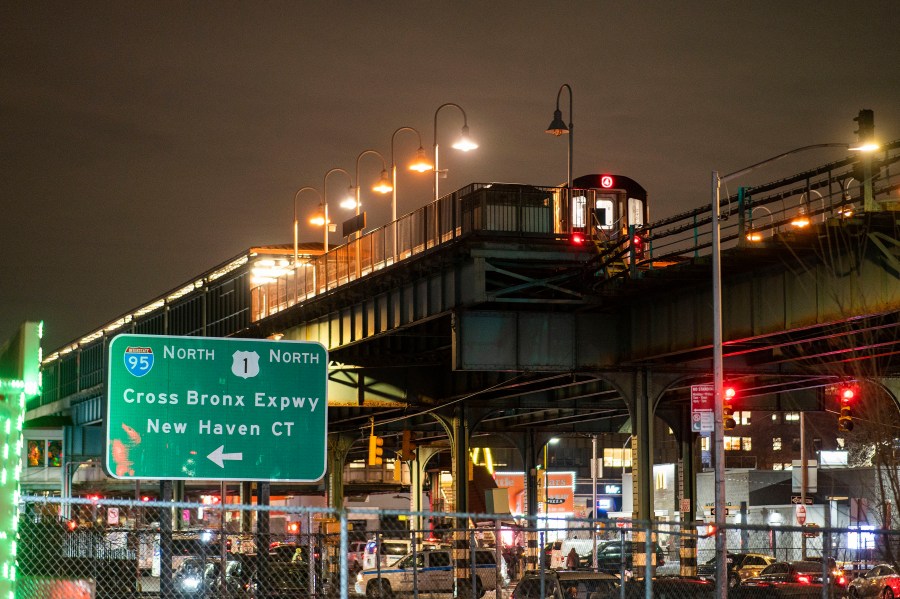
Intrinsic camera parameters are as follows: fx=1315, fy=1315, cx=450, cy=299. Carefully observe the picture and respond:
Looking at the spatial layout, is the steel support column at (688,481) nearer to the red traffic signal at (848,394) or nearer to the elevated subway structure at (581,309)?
the elevated subway structure at (581,309)

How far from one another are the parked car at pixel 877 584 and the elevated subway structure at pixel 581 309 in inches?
212

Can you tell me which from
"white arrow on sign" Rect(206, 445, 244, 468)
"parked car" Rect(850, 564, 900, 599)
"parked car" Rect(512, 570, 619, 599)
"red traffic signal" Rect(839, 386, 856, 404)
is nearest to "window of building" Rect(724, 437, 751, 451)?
"parked car" Rect(850, 564, 900, 599)

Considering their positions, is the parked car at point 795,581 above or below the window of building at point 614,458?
below

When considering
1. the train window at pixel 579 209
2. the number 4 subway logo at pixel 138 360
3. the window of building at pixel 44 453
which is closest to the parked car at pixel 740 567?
the train window at pixel 579 209

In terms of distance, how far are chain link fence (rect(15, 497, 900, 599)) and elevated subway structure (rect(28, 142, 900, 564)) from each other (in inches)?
147

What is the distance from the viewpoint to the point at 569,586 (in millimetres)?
27266

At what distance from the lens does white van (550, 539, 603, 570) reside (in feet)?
183

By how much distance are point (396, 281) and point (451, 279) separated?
433 cm

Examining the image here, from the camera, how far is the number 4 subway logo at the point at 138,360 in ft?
57.0

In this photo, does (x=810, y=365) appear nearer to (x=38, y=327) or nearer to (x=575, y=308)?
(x=575, y=308)

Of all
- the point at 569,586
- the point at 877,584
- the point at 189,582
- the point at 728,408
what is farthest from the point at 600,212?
the point at 189,582

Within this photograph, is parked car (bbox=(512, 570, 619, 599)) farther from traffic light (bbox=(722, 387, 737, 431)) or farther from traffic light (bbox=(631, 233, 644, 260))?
traffic light (bbox=(722, 387, 737, 431))

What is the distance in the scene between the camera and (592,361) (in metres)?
35.4

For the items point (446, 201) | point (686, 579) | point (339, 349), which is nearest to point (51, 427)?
point (339, 349)
